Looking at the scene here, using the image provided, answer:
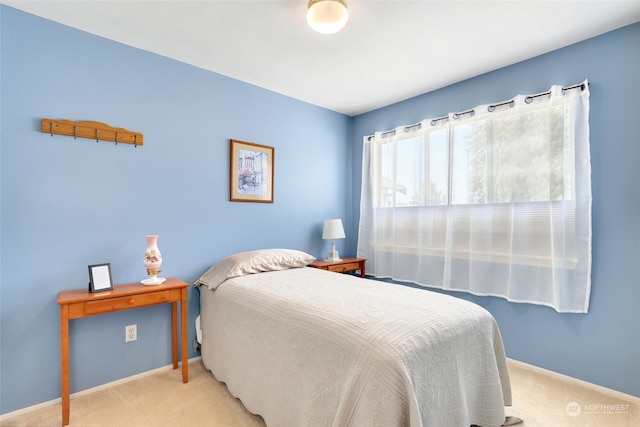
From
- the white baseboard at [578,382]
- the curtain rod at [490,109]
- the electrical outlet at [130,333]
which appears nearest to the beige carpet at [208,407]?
the white baseboard at [578,382]

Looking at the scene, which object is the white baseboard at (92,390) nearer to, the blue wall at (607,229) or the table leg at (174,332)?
the table leg at (174,332)

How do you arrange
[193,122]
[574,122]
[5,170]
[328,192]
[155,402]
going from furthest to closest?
[328,192] → [193,122] → [574,122] → [155,402] → [5,170]

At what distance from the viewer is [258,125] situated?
10.0ft

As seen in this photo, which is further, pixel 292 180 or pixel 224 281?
pixel 292 180

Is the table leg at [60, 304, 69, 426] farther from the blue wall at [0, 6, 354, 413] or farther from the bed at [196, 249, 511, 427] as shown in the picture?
the bed at [196, 249, 511, 427]

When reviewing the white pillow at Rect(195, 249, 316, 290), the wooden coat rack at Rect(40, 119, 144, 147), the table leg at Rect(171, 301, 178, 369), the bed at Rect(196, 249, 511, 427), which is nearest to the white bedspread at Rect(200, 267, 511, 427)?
the bed at Rect(196, 249, 511, 427)

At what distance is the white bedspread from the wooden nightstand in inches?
40.2

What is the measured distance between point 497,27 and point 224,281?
8.82 ft

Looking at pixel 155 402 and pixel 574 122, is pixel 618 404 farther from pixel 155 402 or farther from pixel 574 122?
pixel 155 402

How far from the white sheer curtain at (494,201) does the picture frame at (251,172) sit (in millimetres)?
1299

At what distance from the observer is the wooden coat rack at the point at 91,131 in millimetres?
1997

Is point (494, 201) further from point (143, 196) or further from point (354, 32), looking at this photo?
point (143, 196)

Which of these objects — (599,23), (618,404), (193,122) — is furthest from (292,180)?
(618,404)

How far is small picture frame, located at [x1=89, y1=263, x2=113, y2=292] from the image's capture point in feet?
6.49
